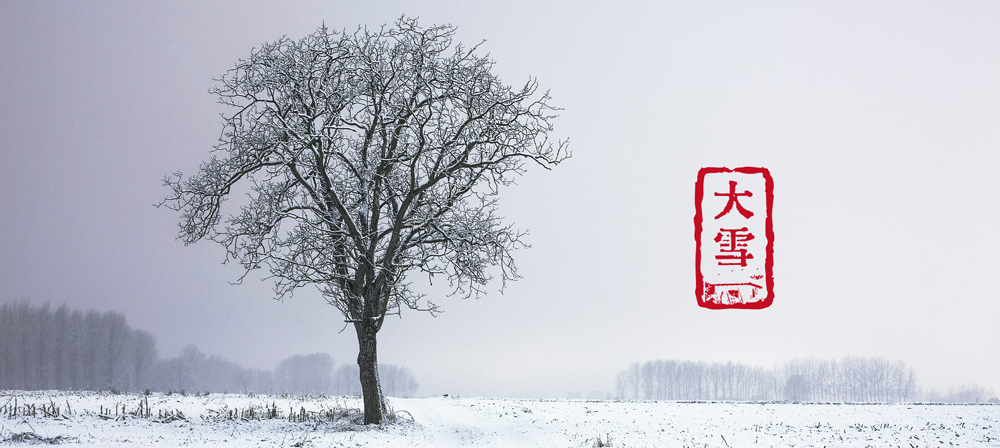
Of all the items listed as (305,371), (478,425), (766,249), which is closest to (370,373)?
(478,425)

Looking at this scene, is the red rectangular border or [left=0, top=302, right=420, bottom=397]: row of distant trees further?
[left=0, top=302, right=420, bottom=397]: row of distant trees

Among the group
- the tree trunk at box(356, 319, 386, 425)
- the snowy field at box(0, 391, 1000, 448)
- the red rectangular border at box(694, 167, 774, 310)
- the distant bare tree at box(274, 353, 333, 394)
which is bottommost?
the distant bare tree at box(274, 353, 333, 394)

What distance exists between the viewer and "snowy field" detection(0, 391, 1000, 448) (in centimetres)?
1548

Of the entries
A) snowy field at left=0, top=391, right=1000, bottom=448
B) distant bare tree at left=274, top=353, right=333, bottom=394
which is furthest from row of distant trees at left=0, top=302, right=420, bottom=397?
snowy field at left=0, top=391, right=1000, bottom=448

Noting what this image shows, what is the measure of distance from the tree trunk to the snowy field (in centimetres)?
72

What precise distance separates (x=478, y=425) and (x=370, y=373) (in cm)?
448

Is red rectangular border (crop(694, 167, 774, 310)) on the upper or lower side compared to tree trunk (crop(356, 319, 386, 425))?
upper

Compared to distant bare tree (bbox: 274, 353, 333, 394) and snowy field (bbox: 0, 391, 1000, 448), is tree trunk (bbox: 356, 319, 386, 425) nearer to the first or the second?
snowy field (bbox: 0, 391, 1000, 448)

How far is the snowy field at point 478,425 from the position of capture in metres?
15.5

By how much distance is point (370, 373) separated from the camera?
1820cm

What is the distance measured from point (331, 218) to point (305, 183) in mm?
1425

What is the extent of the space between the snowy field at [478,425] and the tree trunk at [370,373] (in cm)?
72

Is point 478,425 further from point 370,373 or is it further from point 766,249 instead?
point 766,249

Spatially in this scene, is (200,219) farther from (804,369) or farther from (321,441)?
(804,369)
